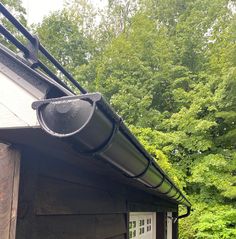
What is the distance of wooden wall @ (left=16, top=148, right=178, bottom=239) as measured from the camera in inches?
49.1

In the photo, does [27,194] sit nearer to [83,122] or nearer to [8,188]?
[8,188]

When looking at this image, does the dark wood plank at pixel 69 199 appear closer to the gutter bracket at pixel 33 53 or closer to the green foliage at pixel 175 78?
the gutter bracket at pixel 33 53

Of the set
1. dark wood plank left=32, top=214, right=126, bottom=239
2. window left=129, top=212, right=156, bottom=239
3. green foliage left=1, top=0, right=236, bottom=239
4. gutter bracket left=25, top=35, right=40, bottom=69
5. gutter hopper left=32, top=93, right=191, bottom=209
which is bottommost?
window left=129, top=212, right=156, bottom=239

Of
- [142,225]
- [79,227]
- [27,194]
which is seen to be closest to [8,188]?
[27,194]

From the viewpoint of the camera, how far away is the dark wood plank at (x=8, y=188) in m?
1.13

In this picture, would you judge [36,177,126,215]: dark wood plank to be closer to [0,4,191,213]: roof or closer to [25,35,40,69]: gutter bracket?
[0,4,191,213]: roof

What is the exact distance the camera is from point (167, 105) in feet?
43.3

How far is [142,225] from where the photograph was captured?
4504 millimetres


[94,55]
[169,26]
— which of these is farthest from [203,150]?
[94,55]

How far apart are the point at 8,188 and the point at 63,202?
1.57 ft

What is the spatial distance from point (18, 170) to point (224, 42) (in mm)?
10600

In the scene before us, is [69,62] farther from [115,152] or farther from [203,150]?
[115,152]

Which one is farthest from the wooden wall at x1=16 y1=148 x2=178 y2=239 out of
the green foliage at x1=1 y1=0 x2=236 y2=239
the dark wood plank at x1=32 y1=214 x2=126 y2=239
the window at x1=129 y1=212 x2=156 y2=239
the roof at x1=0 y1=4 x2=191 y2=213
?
the green foliage at x1=1 y1=0 x2=236 y2=239

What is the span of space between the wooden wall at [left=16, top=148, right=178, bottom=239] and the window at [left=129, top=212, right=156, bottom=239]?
1.32 m
